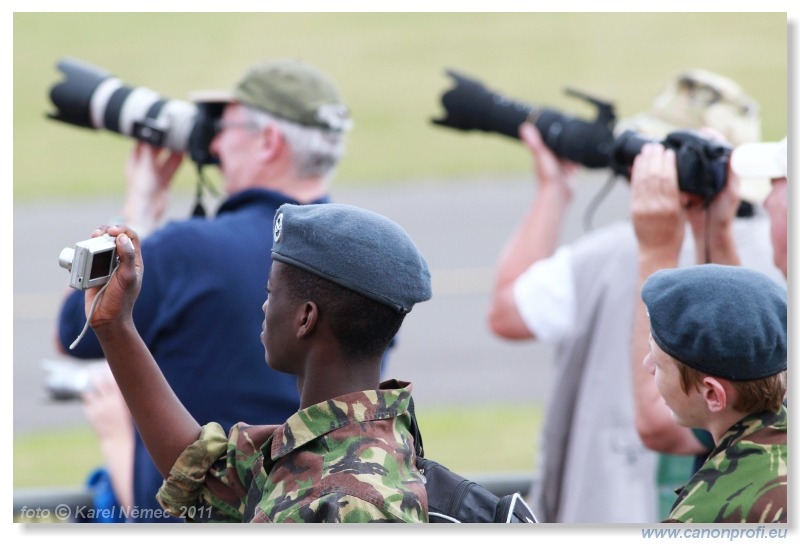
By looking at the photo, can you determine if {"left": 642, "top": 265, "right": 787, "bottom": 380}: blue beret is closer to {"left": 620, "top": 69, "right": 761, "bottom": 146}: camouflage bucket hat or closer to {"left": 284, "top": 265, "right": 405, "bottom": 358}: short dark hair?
{"left": 284, "top": 265, "right": 405, "bottom": 358}: short dark hair

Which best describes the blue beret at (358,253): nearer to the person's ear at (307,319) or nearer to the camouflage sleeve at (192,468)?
the person's ear at (307,319)

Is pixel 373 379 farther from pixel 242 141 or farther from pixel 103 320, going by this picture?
pixel 242 141

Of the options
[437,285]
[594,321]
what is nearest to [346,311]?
[594,321]

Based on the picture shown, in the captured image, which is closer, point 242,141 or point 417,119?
point 242,141

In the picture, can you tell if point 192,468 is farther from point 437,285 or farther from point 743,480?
point 437,285

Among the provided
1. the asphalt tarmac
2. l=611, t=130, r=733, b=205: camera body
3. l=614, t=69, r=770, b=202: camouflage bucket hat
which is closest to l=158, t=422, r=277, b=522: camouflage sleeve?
l=611, t=130, r=733, b=205: camera body

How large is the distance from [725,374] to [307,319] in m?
0.82

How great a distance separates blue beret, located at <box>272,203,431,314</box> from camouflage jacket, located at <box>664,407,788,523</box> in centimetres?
64

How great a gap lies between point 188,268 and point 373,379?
1.04 meters

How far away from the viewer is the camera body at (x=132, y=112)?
11.6 ft

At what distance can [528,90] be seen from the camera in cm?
822

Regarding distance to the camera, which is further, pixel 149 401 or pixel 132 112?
pixel 132 112

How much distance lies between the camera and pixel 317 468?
2.06 meters

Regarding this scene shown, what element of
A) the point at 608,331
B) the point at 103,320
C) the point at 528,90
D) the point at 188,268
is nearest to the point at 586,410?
the point at 608,331
